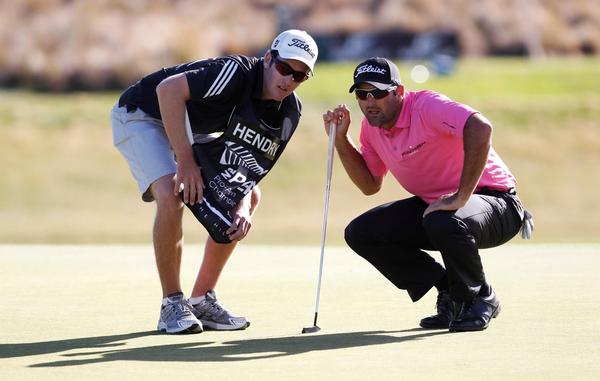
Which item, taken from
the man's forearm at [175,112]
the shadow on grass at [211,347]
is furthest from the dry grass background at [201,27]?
the shadow on grass at [211,347]

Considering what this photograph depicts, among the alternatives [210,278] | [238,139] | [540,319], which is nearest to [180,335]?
[210,278]

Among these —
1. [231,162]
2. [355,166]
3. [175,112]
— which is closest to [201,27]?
[355,166]

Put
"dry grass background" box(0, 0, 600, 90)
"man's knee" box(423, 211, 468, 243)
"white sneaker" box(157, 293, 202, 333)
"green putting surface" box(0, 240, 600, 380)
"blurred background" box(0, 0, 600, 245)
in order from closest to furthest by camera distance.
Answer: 1. "green putting surface" box(0, 240, 600, 380)
2. "man's knee" box(423, 211, 468, 243)
3. "white sneaker" box(157, 293, 202, 333)
4. "blurred background" box(0, 0, 600, 245)
5. "dry grass background" box(0, 0, 600, 90)

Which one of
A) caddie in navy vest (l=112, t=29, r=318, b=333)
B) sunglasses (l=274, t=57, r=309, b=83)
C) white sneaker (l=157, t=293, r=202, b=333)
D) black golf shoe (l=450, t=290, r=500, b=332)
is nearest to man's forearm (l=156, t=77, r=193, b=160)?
caddie in navy vest (l=112, t=29, r=318, b=333)

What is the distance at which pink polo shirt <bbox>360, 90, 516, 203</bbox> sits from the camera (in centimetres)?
748

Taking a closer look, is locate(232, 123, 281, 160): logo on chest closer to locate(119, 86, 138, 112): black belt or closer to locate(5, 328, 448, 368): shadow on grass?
locate(119, 86, 138, 112): black belt

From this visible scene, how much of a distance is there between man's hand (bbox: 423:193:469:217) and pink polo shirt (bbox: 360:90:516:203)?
32cm

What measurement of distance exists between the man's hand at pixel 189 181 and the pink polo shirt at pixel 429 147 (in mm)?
1103

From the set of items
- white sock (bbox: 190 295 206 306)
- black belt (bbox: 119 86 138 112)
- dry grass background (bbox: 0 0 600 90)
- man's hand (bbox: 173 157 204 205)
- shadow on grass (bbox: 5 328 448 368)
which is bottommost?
shadow on grass (bbox: 5 328 448 368)

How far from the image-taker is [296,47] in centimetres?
744

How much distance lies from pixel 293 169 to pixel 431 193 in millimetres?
17363

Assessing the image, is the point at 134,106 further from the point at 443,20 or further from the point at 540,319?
the point at 443,20

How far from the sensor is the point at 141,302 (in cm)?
877

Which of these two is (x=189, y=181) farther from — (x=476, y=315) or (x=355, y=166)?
(x=476, y=315)
